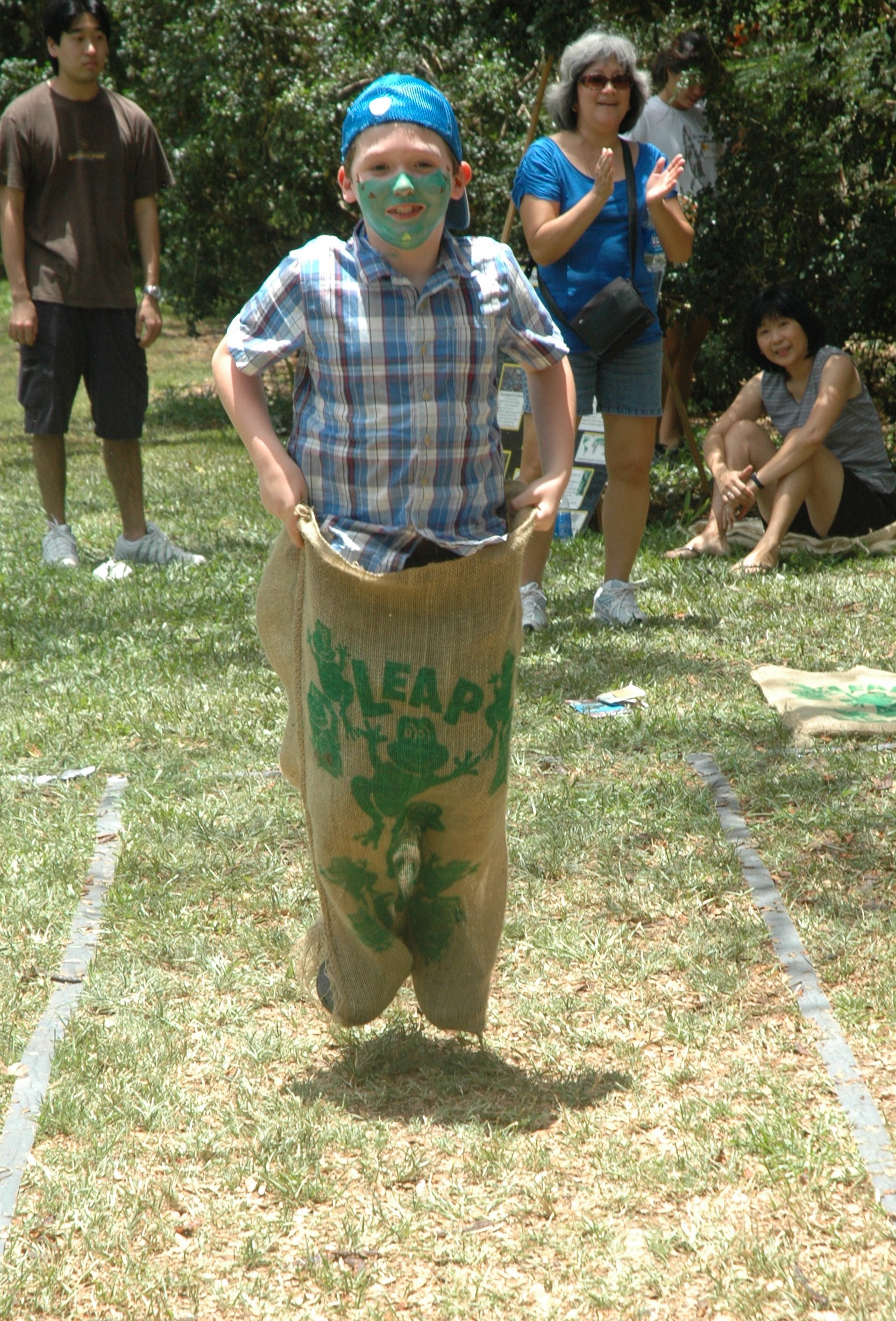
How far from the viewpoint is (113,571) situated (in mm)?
6457

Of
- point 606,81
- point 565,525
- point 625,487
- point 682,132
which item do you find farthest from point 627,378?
point 682,132

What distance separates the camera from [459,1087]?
2.60 m

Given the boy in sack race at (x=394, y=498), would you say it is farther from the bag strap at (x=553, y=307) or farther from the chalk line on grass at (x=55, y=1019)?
the bag strap at (x=553, y=307)

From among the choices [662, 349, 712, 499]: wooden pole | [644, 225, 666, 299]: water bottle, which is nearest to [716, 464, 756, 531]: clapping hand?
[662, 349, 712, 499]: wooden pole

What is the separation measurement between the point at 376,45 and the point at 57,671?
262 inches

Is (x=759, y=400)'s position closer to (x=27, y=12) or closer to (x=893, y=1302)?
(x=893, y=1302)

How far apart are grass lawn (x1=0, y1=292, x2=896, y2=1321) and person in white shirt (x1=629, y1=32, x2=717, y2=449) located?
→ 400 cm

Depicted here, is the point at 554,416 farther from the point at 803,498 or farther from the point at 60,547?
the point at 60,547

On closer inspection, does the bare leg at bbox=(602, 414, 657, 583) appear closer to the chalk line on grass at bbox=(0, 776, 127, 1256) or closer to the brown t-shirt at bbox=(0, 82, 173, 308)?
the chalk line on grass at bbox=(0, 776, 127, 1256)

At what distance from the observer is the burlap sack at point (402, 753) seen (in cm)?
233

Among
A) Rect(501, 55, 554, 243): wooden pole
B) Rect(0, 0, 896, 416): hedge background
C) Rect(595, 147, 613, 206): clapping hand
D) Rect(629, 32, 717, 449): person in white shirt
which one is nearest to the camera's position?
Rect(595, 147, 613, 206): clapping hand

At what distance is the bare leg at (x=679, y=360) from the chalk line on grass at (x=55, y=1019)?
17.8ft

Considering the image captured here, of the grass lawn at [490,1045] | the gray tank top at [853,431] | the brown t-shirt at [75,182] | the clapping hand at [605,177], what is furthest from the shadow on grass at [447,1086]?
the brown t-shirt at [75,182]

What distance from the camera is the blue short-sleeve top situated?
507cm
